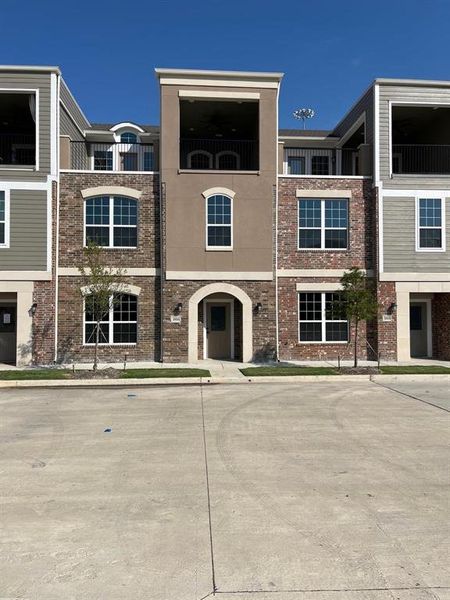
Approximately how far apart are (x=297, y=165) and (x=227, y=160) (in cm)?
346

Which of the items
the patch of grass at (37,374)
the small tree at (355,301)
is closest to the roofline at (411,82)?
the small tree at (355,301)

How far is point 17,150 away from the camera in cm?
2033

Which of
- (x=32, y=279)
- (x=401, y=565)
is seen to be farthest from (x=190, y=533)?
(x=32, y=279)

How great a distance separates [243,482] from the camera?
19.2 ft

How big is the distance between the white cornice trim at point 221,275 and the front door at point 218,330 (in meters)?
1.48

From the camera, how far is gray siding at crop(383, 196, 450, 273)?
1834cm

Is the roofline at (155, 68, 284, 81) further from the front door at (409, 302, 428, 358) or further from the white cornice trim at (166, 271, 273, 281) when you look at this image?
the front door at (409, 302, 428, 358)

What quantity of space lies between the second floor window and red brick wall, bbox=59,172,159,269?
32.8 ft

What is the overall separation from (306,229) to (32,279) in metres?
10.2

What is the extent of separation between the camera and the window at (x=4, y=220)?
55.7 feet

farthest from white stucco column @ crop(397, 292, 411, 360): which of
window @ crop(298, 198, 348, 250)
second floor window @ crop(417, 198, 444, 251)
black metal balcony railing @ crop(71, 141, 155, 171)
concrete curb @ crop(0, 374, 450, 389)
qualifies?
black metal balcony railing @ crop(71, 141, 155, 171)

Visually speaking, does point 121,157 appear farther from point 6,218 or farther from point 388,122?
point 388,122

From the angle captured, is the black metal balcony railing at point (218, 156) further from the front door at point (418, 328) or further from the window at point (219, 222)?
the front door at point (418, 328)

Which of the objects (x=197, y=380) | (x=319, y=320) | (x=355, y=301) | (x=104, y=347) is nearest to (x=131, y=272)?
(x=104, y=347)
